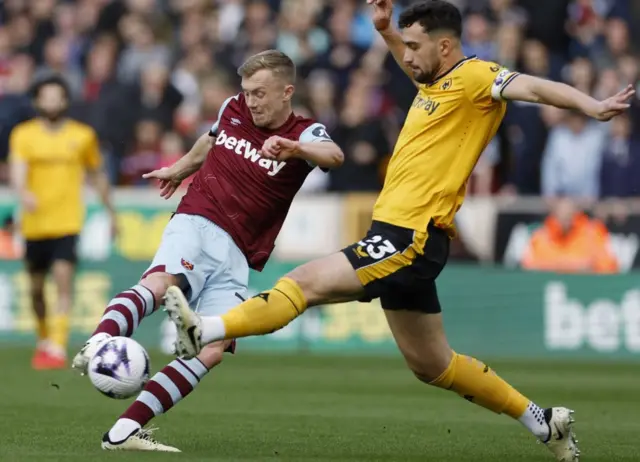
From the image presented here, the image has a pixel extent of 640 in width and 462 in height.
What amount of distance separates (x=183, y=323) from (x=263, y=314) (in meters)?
0.52

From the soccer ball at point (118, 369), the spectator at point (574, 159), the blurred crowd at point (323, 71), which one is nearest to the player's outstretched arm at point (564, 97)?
the soccer ball at point (118, 369)

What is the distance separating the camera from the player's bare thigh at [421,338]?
8373 millimetres

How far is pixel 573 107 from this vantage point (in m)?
7.43

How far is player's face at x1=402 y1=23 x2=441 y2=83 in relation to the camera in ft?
27.2

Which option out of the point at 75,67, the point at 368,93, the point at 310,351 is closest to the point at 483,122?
the point at 310,351

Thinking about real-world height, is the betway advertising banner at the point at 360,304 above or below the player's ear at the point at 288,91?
below

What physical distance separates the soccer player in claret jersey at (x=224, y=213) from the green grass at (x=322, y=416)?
0.41 meters

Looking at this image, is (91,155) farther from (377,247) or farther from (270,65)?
(377,247)

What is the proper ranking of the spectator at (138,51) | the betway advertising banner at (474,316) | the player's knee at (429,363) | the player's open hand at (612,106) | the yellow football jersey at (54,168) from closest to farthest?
the player's open hand at (612,106), the player's knee at (429,363), the yellow football jersey at (54,168), the betway advertising banner at (474,316), the spectator at (138,51)

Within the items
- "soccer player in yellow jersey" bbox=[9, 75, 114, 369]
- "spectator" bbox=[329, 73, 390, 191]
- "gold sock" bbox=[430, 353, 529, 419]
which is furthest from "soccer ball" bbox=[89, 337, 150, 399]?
"spectator" bbox=[329, 73, 390, 191]

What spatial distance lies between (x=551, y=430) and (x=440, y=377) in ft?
2.32

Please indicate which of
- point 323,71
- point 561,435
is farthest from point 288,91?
point 323,71

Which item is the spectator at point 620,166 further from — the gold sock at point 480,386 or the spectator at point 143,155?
the gold sock at point 480,386

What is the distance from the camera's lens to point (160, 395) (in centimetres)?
832
